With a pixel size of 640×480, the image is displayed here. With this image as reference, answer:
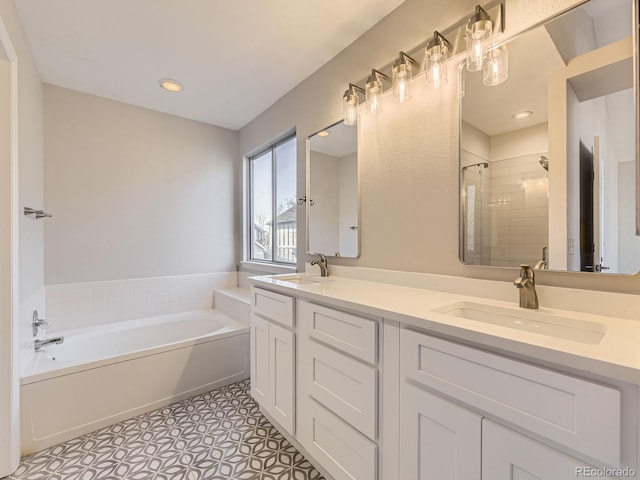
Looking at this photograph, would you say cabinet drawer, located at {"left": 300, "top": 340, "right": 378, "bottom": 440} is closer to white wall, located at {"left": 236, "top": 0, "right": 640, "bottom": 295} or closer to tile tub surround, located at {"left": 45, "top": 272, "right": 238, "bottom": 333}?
white wall, located at {"left": 236, "top": 0, "right": 640, "bottom": 295}

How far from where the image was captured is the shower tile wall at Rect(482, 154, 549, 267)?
110cm

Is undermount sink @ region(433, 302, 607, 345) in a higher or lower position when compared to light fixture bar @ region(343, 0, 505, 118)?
lower

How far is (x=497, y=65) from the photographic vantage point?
1.19m

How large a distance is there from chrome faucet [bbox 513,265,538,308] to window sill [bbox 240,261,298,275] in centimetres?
169

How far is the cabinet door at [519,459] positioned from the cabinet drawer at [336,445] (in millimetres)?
436

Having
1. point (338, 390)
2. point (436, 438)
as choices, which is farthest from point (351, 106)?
point (436, 438)

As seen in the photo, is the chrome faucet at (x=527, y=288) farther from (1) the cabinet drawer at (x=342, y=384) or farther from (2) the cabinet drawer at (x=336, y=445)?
(2) the cabinet drawer at (x=336, y=445)

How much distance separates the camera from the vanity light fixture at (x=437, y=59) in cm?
131

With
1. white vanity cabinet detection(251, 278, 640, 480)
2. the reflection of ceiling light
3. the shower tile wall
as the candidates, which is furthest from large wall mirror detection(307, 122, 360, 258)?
the reflection of ceiling light

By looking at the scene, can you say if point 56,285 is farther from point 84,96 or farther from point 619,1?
point 619,1

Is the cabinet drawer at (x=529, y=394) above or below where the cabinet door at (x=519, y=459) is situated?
above

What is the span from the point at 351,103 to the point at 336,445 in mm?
1778

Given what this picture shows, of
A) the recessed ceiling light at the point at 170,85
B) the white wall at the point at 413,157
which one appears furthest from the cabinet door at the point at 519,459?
the recessed ceiling light at the point at 170,85

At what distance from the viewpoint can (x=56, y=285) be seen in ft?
7.90
